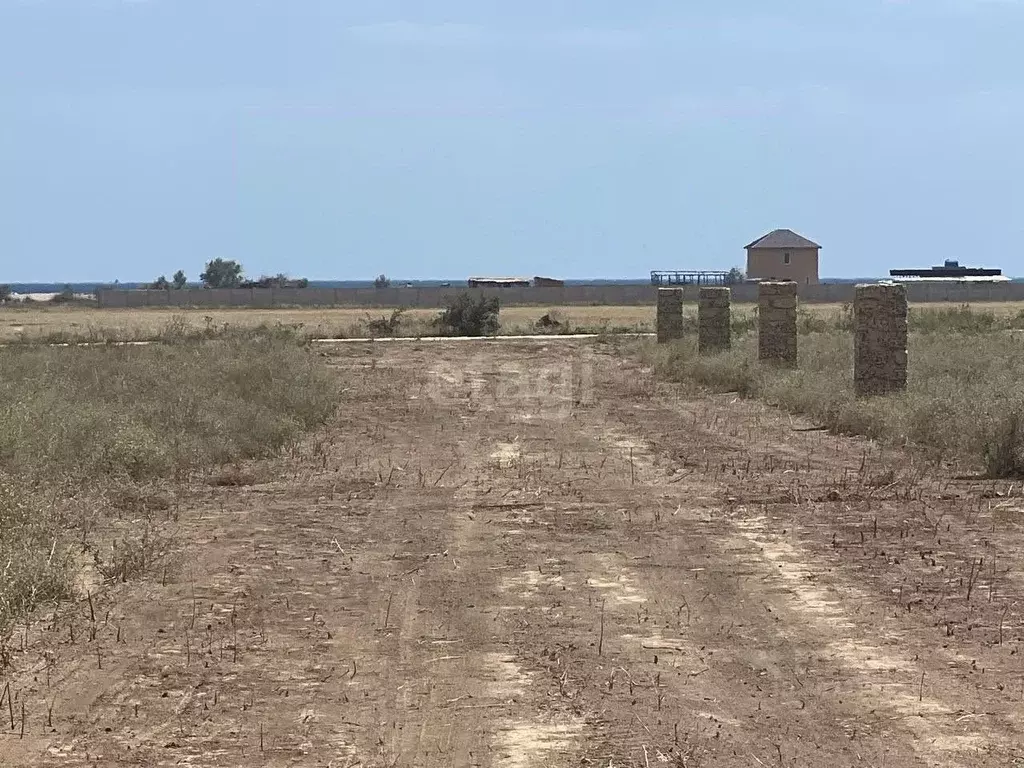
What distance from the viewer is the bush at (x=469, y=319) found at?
52.3 metres

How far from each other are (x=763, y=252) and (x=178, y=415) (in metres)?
83.3

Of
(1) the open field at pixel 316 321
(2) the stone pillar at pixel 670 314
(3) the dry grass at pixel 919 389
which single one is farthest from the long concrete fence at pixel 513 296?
(3) the dry grass at pixel 919 389

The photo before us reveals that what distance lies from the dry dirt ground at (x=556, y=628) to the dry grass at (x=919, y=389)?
2.76 ft

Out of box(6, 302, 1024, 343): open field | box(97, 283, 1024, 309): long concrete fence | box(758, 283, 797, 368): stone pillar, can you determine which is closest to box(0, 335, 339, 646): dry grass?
box(758, 283, 797, 368): stone pillar

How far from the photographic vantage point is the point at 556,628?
7637mm

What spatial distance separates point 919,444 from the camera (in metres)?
15.7

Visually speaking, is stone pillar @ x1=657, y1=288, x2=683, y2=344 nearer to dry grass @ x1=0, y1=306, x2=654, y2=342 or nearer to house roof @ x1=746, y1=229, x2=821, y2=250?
dry grass @ x1=0, y1=306, x2=654, y2=342

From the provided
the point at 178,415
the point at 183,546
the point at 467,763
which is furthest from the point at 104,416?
the point at 467,763

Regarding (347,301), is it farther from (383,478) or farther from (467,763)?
(467,763)

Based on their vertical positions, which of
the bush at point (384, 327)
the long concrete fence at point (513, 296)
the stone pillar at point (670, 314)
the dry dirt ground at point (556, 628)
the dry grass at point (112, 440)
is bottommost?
the dry dirt ground at point (556, 628)

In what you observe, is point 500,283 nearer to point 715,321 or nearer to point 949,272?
point 949,272

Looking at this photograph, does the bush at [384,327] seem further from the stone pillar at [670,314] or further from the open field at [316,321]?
the stone pillar at [670,314]

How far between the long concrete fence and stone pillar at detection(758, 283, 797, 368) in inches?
2276

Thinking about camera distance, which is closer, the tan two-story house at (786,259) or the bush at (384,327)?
the bush at (384,327)
